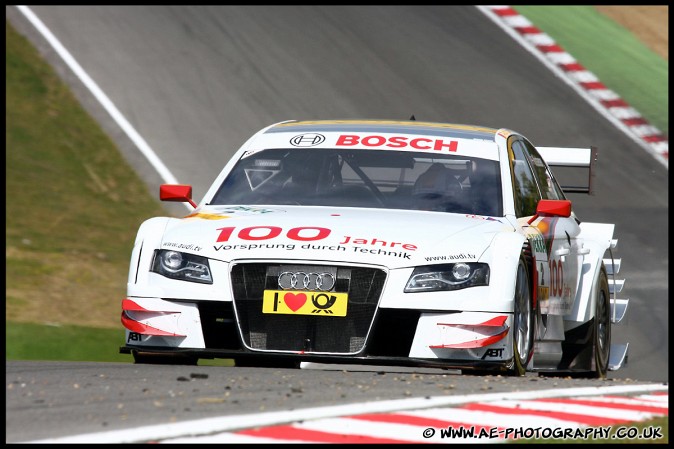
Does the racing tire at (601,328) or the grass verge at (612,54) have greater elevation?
the grass verge at (612,54)

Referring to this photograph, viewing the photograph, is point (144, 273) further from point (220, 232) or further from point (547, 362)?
point (547, 362)

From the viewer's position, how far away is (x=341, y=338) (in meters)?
7.44

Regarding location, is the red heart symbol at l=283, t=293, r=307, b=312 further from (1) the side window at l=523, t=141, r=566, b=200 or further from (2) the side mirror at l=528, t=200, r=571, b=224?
(1) the side window at l=523, t=141, r=566, b=200

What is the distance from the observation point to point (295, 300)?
7457 mm

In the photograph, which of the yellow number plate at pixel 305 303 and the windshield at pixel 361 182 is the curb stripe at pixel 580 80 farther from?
the yellow number plate at pixel 305 303

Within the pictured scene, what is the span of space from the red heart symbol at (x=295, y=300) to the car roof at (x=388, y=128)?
1.99m

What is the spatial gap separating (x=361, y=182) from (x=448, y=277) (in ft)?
5.05

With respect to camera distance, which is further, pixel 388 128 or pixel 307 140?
pixel 388 128

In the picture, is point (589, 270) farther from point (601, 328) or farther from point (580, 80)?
point (580, 80)

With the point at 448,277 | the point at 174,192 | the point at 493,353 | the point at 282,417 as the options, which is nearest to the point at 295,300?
the point at 448,277

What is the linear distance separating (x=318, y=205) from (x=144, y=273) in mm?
1236

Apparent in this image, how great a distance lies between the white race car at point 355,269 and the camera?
744cm

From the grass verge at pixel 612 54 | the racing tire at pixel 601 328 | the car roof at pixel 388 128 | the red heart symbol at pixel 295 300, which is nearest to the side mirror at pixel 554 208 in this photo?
the car roof at pixel 388 128

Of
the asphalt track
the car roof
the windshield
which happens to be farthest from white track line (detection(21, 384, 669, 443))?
the asphalt track
